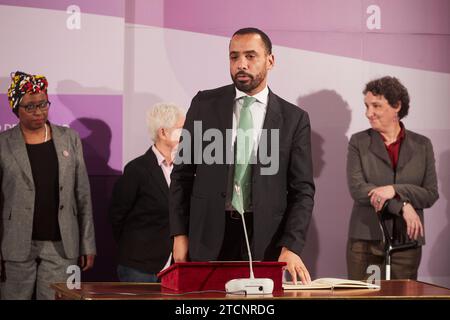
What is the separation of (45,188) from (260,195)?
1.51 meters

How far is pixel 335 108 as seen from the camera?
6031mm

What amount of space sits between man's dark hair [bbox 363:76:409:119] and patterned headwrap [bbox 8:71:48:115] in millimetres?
2112

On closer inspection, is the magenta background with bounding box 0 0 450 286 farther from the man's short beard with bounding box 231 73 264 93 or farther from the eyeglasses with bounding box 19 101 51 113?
the man's short beard with bounding box 231 73 264 93

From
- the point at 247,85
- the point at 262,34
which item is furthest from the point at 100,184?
the point at 262,34

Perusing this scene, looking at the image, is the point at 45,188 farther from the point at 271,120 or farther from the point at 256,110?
the point at 271,120

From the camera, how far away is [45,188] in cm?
548

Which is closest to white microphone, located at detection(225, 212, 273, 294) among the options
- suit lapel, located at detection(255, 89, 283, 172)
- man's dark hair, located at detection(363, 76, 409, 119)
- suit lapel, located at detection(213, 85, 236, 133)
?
suit lapel, located at detection(255, 89, 283, 172)

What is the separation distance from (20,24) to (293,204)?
2.44 meters

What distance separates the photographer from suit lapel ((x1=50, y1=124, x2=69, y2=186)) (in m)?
5.49

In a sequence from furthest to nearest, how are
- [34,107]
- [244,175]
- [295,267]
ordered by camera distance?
[34,107] → [244,175] → [295,267]

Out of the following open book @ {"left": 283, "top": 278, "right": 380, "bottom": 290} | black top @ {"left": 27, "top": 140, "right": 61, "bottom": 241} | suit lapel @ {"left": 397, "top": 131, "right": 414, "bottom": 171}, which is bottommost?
open book @ {"left": 283, "top": 278, "right": 380, "bottom": 290}

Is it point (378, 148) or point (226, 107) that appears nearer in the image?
point (226, 107)
